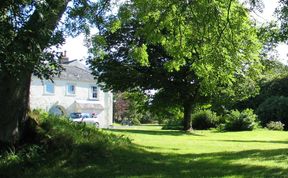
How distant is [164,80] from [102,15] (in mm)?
19363

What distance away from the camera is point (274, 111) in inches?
1966

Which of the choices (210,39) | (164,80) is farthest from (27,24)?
(164,80)

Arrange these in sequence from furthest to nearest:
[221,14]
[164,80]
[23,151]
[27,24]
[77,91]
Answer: [77,91] < [164,80] < [221,14] < [23,151] < [27,24]

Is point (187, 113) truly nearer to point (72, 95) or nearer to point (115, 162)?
point (72, 95)

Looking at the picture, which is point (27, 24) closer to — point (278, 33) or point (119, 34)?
point (278, 33)

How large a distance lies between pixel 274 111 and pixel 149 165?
38511 millimetres

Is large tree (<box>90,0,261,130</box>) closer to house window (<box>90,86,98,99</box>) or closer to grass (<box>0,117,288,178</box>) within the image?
grass (<box>0,117,288,178</box>)

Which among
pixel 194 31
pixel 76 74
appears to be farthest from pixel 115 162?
pixel 76 74

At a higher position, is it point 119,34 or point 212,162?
point 119,34

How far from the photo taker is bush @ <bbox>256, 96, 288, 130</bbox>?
4934cm

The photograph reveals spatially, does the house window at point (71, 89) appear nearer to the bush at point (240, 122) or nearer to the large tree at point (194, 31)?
the bush at point (240, 122)

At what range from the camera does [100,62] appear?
3703cm

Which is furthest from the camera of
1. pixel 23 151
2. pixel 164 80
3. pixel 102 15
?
pixel 164 80

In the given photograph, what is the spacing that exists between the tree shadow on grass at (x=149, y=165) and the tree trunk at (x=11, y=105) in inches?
53.9
